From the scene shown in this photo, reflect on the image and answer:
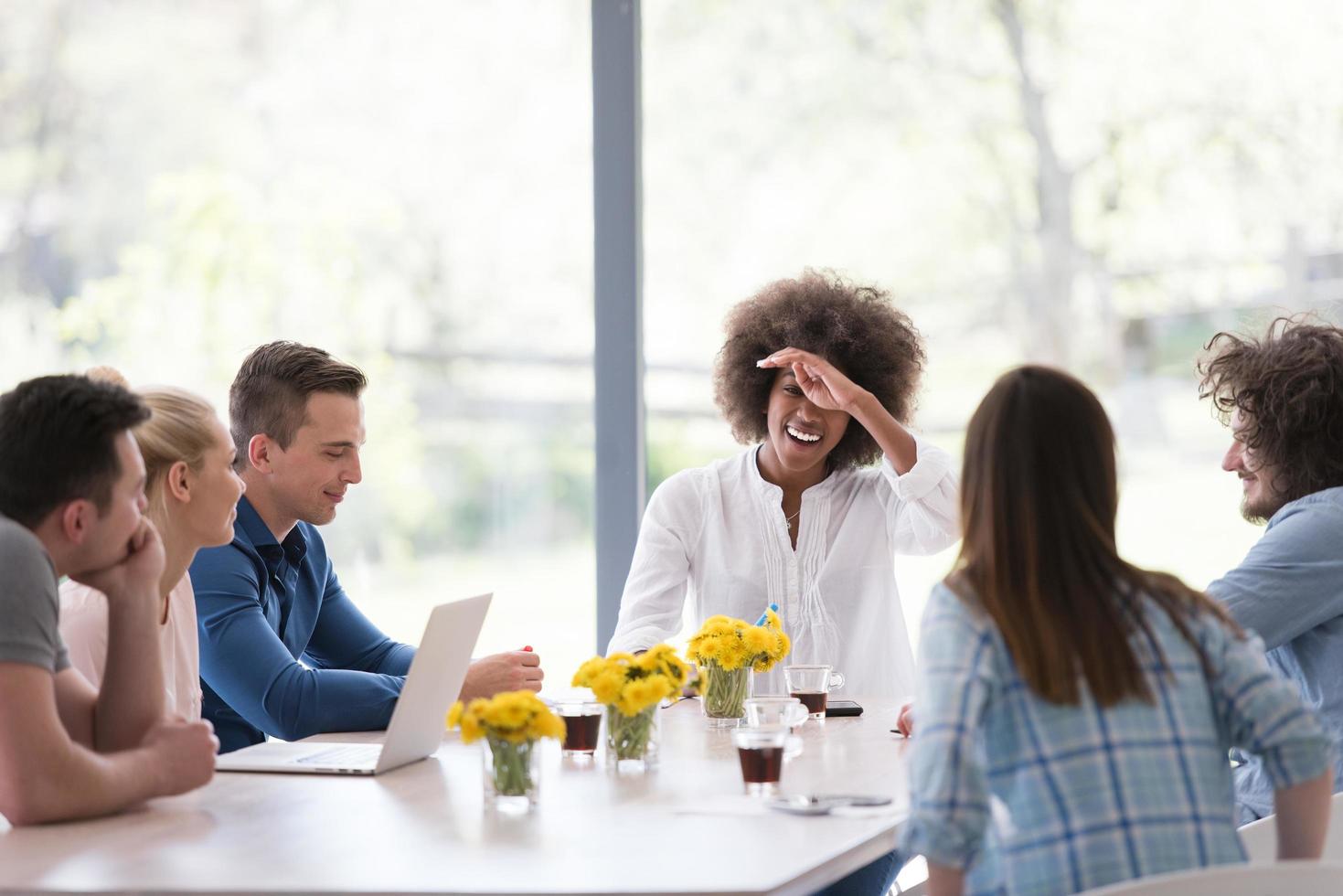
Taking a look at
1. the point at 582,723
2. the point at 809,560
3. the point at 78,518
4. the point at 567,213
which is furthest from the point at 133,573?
the point at 567,213

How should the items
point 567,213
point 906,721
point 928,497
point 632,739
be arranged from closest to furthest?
1. point 632,739
2. point 906,721
3. point 928,497
4. point 567,213

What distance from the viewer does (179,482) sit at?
79.5 inches

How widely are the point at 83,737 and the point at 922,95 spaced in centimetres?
397

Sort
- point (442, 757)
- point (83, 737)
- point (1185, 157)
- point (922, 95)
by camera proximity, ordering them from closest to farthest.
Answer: point (83, 737), point (442, 757), point (1185, 157), point (922, 95)

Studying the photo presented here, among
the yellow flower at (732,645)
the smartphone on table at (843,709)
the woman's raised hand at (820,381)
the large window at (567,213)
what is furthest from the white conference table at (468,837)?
the large window at (567,213)

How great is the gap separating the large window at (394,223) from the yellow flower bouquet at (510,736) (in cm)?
399

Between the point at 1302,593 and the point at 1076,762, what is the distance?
0.88 meters

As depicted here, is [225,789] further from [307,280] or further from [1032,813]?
[307,280]

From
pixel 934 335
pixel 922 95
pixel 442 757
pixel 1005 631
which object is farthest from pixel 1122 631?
pixel 922 95

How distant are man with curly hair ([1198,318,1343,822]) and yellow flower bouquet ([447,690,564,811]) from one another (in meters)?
1.05

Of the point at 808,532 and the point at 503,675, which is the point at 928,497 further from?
the point at 503,675

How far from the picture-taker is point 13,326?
17.8 feet

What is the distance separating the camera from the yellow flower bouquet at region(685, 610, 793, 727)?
7.31 feet

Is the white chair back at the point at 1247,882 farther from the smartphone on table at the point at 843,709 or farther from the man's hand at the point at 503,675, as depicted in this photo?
the man's hand at the point at 503,675
